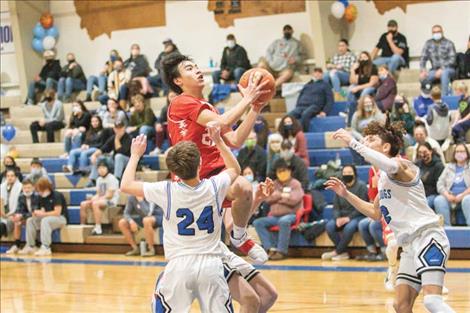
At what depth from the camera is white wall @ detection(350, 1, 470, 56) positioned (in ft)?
51.6

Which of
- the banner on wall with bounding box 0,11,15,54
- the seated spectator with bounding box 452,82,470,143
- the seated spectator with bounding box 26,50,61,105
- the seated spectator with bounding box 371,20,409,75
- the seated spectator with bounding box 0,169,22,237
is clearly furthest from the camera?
the banner on wall with bounding box 0,11,15,54

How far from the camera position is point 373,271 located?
35.7ft

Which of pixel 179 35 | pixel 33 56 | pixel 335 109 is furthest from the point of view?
pixel 33 56

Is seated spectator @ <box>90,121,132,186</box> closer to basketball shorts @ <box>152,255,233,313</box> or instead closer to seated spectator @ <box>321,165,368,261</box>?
seated spectator @ <box>321,165,368,261</box>

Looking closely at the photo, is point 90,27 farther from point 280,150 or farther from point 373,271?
point 373,271

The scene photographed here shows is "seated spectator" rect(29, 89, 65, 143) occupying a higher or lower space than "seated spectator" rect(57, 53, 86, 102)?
lower

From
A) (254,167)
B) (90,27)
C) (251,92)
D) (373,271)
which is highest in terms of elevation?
(90,27)

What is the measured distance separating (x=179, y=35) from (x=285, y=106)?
4.03m

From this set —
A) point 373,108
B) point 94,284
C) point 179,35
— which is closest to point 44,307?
point 94,284

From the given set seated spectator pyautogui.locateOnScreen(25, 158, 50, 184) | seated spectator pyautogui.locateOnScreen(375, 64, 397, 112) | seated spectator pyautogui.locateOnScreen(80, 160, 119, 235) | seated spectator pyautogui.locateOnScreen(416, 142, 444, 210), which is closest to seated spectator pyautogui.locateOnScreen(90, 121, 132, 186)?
seated spectator pyautogui.locateOnScreen(80, 160, 119, 235)

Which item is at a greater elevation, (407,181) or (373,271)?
(407,181)

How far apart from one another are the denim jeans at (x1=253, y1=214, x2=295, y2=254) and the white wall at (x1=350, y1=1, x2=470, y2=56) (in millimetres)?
5235

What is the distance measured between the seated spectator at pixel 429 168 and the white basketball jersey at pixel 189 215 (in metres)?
6.81

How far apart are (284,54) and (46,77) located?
5676 millimetres
